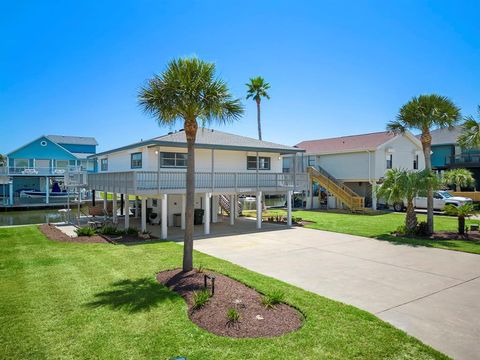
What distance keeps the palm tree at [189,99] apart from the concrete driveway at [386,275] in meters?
3.69

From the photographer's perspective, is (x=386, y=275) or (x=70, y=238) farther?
(x=70, y=238)

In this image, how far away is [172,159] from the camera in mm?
18812

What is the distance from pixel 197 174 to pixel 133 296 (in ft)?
33.0

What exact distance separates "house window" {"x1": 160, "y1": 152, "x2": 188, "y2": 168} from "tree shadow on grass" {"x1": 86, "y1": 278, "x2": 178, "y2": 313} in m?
10.5

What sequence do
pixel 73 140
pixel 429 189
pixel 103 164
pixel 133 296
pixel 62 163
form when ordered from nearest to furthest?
1. pixel 133 296
2. pixel 429 189
3. pixel 103 164
4. pixel 62 163
5. pixel 73 140

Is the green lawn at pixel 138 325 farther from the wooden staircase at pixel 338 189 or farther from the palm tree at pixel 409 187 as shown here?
the wooden staircase at pixel 338 189

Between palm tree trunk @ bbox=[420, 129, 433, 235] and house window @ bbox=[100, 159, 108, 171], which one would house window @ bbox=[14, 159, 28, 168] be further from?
palm tree trunk @ bbox=[420, 129, 433, 235]

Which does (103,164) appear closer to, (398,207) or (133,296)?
(133,296)

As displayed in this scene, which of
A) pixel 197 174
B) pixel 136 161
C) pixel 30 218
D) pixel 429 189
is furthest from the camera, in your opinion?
pixel 30 218

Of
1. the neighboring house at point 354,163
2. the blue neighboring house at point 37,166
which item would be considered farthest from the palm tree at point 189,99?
the blue neighboring house at point 37,166

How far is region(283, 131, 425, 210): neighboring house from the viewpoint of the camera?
1176 inches

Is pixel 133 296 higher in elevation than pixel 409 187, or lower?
lower

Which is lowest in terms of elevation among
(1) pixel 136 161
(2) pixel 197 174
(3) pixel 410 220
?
(3) pixel 410 220

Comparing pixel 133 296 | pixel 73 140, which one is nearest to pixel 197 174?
pixel 133 296
